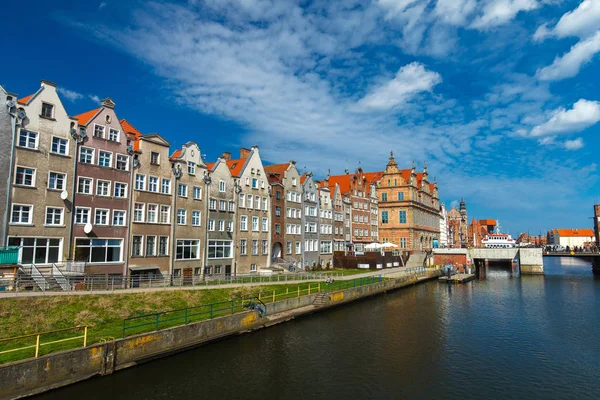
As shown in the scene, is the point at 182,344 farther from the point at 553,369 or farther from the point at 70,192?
the point at 553,369

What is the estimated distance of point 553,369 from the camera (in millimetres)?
23500

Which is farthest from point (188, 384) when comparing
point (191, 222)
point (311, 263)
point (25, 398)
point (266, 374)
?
point (311, 263)

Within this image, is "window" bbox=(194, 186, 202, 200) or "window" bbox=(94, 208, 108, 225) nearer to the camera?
"window" bbox=(94, 208, 108, 225)

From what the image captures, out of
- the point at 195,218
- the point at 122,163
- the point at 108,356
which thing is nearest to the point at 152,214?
the point at 195,218

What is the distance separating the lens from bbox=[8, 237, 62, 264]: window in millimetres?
31688

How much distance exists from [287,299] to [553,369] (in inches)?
806

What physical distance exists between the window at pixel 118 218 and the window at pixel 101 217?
858mm

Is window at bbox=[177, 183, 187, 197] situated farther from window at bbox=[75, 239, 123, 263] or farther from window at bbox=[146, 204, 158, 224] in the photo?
window at bbox=[75, 239, 123, 263]

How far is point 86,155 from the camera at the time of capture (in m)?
36.5

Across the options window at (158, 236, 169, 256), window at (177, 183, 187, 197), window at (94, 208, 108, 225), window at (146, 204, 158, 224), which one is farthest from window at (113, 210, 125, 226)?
window at (177, 183, 187, 197)

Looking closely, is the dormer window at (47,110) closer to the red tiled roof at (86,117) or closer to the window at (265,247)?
the red tiled roof at (86,117)

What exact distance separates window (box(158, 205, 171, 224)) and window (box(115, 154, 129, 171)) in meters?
5.51

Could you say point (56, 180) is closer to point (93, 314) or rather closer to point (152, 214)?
point (152, 214)

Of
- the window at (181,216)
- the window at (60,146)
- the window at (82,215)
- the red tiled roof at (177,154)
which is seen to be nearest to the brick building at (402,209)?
the red tiled roof at (177,154)
